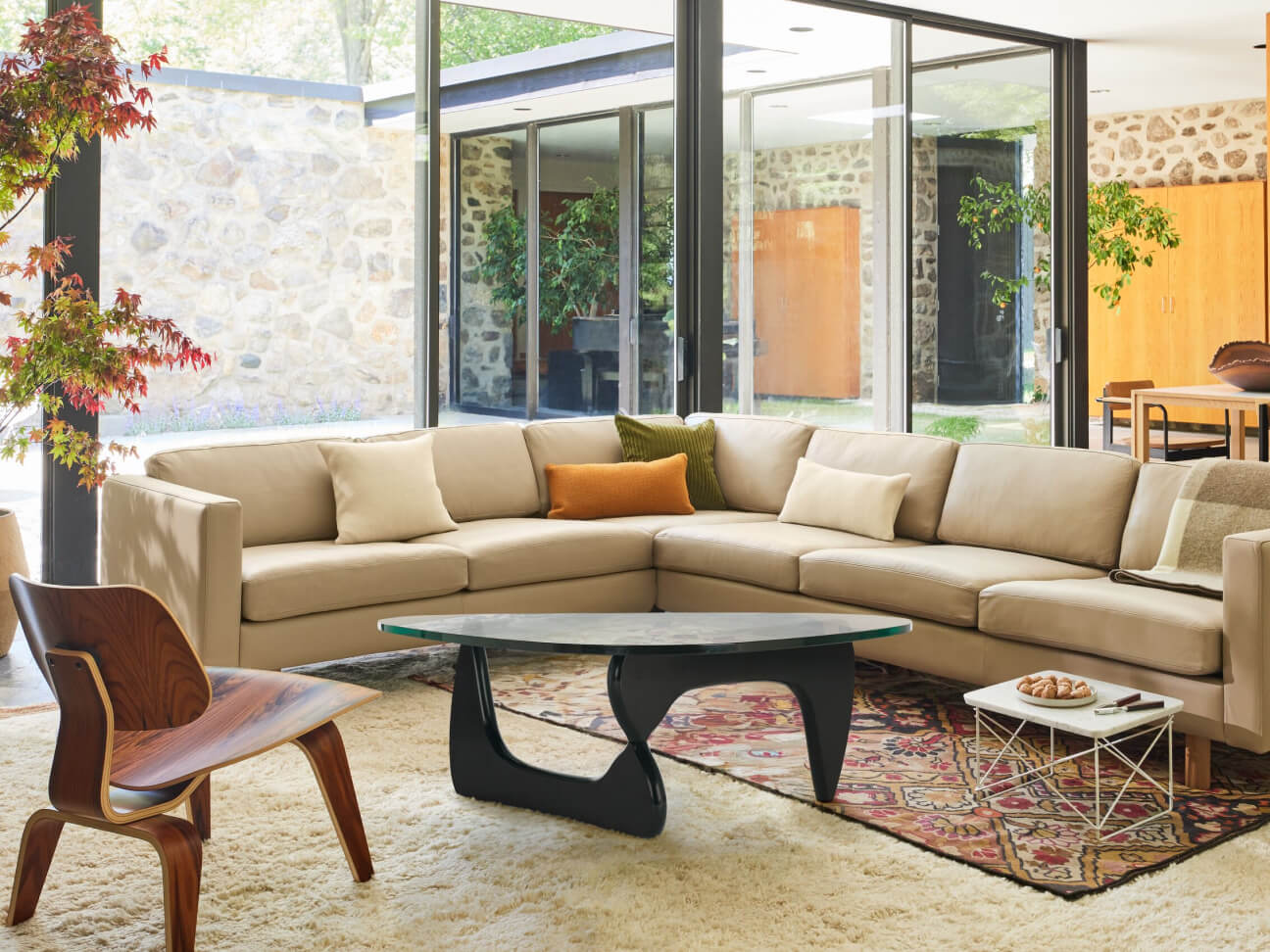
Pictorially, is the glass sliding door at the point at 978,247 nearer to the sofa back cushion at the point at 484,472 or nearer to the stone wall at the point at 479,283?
the stone wall at the point at 479,283

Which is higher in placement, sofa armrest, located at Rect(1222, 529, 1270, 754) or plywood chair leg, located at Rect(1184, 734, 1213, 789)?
sofa armrest, located at Rect(1222, 529, 1270, 754)

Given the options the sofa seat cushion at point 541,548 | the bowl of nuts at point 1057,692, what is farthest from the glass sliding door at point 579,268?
the bowl of nuts at point 1057,692

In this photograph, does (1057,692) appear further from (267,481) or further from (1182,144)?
(1182,144)

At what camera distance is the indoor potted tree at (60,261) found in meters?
4.12

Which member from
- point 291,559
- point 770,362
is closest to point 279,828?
point 291,559

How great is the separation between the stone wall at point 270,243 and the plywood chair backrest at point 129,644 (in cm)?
305

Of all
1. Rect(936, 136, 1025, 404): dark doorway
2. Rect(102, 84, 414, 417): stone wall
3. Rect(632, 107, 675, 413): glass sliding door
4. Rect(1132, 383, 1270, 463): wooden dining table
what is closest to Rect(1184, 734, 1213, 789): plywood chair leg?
Rect(102, 84, 414, 417): stone wall

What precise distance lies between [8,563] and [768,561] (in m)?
2.54

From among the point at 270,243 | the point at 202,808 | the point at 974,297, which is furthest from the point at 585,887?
the point at 974,297

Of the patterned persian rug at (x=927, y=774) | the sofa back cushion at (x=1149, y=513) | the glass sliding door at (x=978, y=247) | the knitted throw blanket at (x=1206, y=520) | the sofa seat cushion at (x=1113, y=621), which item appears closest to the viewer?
the patterned persian rug at (x=927, y=774)

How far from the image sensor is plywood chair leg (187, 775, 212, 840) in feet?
9.69

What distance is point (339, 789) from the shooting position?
2760 mm

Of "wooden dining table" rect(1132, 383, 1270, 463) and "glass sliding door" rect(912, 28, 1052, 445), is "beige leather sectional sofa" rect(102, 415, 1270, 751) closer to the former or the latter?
"glass sliding door" rect(912, 28, 1052, 445)

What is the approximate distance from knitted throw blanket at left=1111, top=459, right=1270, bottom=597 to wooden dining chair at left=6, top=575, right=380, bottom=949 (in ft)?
7.95
